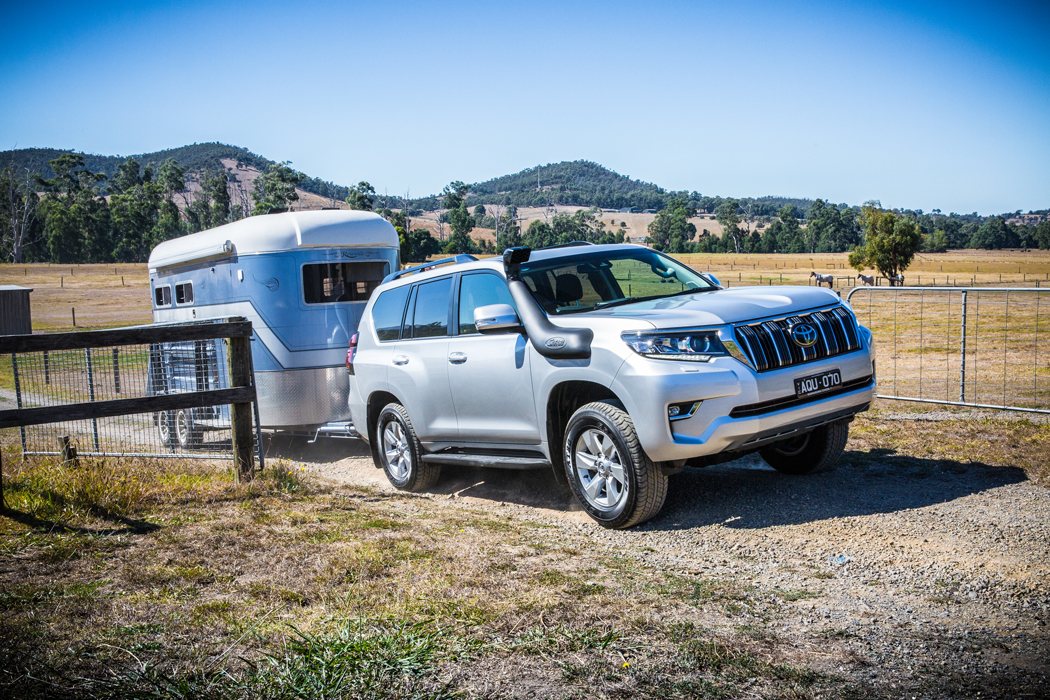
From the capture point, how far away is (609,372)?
18.0 feet

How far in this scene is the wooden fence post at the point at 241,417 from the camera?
7160 millimetres

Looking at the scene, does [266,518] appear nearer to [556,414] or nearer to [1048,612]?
[556,414]

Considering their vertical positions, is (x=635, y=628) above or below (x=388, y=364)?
below

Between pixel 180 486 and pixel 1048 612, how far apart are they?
20.3 feet

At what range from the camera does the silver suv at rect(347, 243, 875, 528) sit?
5.23 meters

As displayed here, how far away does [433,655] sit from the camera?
3.26 metres

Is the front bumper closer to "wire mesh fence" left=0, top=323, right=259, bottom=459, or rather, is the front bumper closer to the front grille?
the front grille

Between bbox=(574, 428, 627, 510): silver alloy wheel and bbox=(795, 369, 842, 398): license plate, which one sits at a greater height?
bbox=(795, 369, 842, 398): license plate

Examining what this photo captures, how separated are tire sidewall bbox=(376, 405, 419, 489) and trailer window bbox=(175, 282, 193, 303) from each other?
5189 millimetres

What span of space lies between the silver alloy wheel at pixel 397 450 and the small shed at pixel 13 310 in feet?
65.9

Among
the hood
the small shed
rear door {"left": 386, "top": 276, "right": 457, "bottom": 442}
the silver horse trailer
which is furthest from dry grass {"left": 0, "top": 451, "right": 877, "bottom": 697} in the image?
the small shed

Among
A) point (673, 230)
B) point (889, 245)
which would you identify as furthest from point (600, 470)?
point (673, 230)

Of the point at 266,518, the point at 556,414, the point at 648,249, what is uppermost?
the point at 648,249

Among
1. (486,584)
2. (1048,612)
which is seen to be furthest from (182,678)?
(1048,612)
